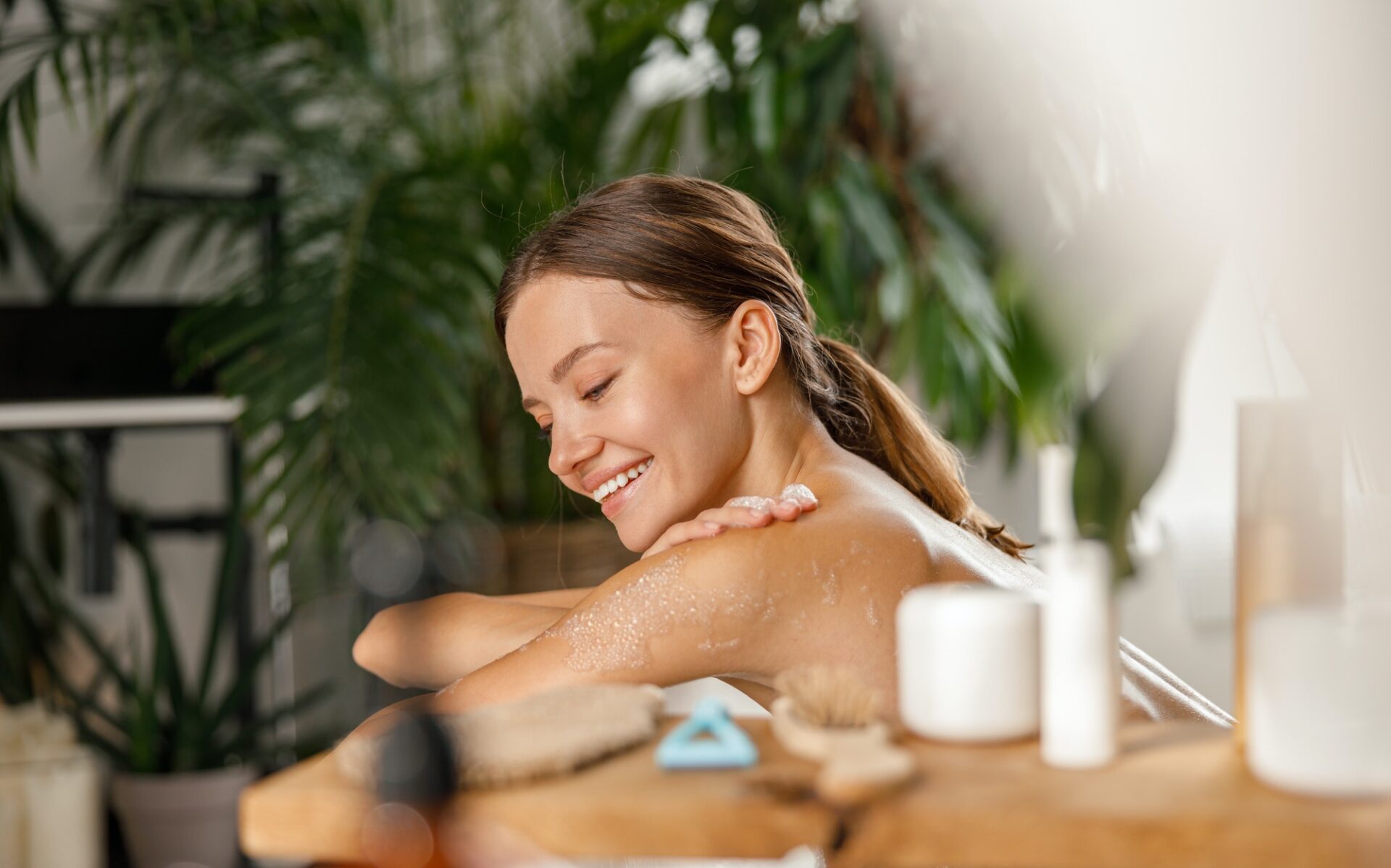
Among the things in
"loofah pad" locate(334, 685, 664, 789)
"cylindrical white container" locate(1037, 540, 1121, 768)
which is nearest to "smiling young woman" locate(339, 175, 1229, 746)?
"loofah pad" locate(334, 685, 664, 789)

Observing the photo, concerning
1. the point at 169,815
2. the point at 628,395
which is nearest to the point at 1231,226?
the point at 628,395

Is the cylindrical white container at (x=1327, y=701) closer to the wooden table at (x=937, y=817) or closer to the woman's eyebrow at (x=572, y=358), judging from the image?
the wooden table at (x=937, y=817)

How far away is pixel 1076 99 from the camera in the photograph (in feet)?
3.20

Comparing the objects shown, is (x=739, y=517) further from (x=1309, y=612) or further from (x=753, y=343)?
(x=1309, y=612)

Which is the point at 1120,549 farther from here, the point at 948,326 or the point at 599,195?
the point at 948,326

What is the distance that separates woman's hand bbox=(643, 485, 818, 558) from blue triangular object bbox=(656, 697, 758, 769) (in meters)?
0.24

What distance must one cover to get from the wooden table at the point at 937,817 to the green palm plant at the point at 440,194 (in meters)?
1.02

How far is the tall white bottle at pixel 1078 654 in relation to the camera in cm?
51

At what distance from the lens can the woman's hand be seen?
2.54ft

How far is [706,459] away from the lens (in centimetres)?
93

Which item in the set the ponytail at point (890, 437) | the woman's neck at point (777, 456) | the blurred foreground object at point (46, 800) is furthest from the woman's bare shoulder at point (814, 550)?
the blurred foreground object at point (46, 800)

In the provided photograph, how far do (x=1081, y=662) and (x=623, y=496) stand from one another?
48cm

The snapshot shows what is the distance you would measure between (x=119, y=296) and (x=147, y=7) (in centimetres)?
84

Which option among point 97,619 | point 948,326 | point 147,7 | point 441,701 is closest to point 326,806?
point 441,701
